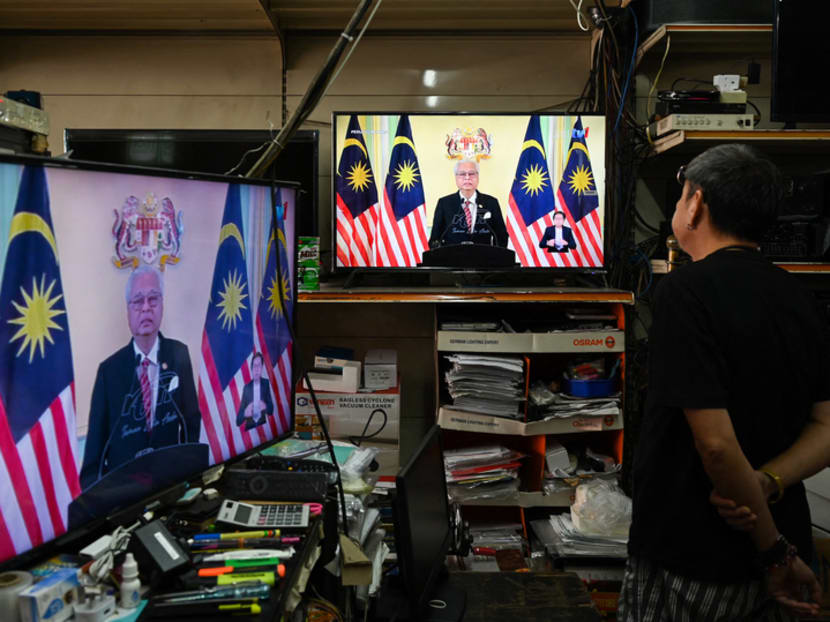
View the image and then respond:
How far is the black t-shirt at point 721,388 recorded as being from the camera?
53.5 inches

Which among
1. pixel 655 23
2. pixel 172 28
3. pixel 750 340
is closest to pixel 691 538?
pixel 750 340

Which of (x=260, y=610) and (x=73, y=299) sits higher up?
(x=73, y=299)

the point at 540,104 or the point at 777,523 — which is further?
the point at 540,104

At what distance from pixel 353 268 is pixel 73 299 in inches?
72.1

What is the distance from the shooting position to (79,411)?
1.08m

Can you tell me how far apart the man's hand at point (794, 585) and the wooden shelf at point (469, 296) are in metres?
1.31

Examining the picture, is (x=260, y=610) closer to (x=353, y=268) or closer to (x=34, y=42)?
(x=353, y=268)

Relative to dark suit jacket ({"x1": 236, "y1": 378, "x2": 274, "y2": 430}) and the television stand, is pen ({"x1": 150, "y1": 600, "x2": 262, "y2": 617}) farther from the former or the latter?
the television stand

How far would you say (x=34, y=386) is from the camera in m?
1.00

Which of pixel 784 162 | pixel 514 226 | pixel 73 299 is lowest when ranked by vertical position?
pixel 73 299

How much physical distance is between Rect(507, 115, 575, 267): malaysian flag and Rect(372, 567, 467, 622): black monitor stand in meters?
1.61

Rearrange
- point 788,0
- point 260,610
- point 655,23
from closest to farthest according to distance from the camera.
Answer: point 260,610, point 788,0, point 655,23

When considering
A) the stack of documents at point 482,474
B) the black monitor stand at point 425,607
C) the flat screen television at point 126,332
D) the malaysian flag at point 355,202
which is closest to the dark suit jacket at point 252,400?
the flat screen television at point 126,332

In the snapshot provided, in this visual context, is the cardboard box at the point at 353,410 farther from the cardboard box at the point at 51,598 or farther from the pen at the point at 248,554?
the cardboard box at the point at 51,598
